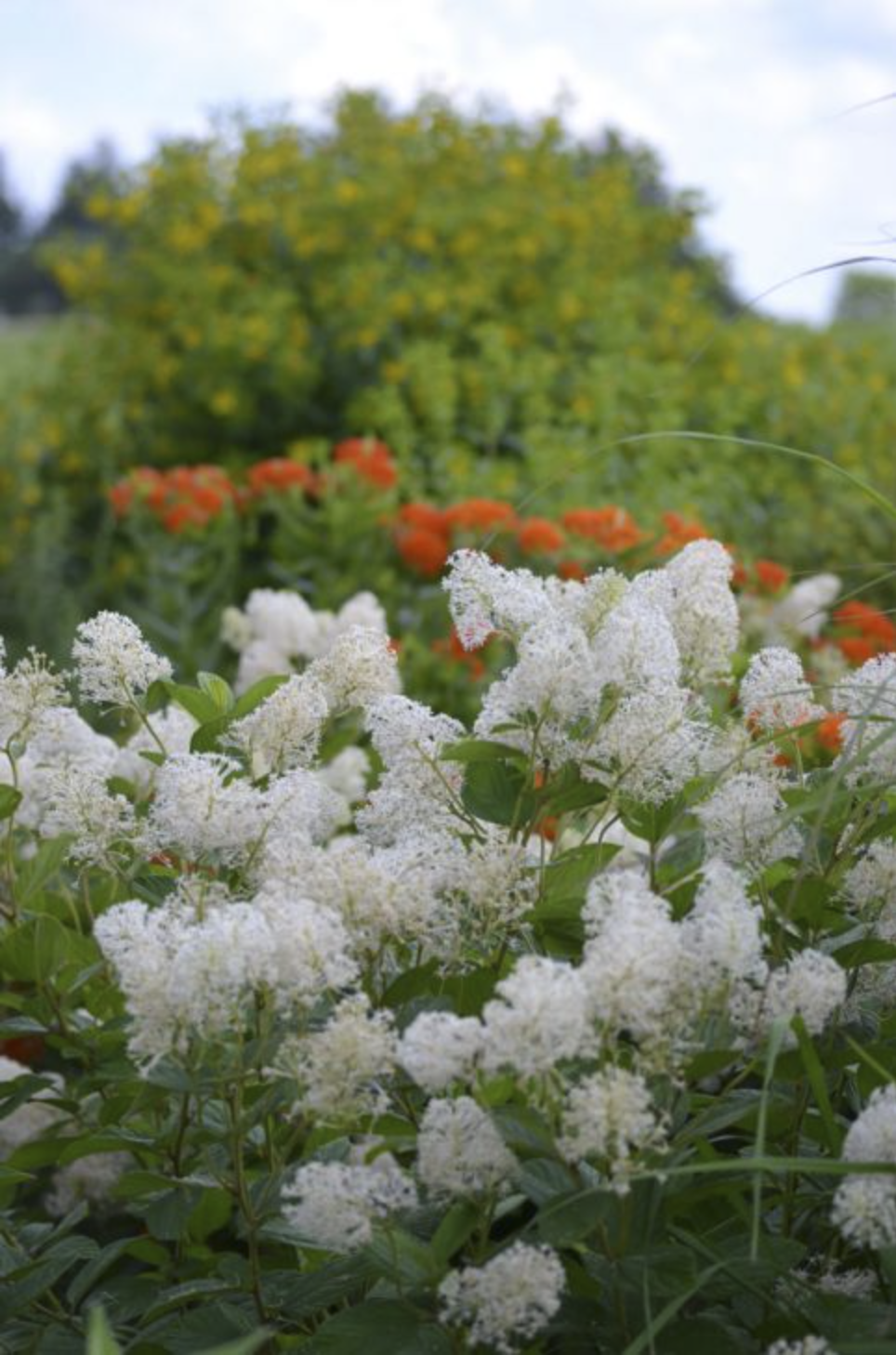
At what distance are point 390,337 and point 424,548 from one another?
3277mm

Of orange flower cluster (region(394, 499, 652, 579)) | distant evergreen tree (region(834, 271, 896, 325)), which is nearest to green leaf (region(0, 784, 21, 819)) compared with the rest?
orange flower cluster (region(394, 499, 652, 579))

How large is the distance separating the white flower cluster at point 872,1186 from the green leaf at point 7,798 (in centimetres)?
75

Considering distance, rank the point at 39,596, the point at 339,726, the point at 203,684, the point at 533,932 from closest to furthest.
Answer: the point at 533,932
the point at 203,684
the point at 339,726
the point at 39,596

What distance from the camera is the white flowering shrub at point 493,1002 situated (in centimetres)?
108

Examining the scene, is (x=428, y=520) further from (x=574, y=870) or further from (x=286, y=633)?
(x=574, y=870)

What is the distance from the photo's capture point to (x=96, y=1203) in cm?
222

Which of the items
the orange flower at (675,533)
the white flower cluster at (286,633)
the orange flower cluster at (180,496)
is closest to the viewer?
the white flower cluster at (286,633)

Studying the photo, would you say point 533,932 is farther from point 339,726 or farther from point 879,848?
point 339,726

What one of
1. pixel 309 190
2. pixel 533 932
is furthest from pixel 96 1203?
pixel 309 190

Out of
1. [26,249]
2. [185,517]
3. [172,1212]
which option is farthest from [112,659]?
[26,249]

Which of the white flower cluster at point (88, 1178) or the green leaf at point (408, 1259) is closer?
the green leaf at point (408, 1259)

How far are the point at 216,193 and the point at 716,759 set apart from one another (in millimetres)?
6820

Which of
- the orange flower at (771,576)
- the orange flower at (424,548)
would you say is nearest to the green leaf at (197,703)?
the orange flower at (771,576)

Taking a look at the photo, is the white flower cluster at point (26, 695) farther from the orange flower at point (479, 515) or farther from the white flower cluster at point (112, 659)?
the orange flower at point (479, 515)
